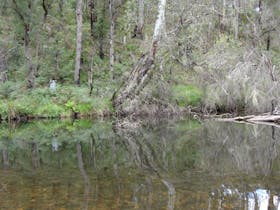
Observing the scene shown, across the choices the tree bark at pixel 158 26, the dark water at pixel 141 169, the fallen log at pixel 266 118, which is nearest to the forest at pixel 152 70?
the tree bark at pixel 158 26

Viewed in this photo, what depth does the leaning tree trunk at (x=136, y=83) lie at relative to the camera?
61.4ft

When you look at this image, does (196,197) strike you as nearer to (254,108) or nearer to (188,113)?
(254,108)

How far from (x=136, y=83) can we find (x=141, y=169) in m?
11.4

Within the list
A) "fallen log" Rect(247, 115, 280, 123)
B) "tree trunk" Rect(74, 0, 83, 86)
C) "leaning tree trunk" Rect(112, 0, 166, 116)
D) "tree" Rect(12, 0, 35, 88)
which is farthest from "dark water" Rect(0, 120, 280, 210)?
"tree trunk" Rect(74, 0, 83, 86)

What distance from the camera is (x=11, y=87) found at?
2014 cm

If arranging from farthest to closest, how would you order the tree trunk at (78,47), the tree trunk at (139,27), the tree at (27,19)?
the tree trunk at (139,27) < the tree trunk at (78,47) < the tree at (27,19)

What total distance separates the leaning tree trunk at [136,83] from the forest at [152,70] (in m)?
0.05

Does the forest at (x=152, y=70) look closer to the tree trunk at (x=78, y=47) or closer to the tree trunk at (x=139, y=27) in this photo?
the tree trunk at (x=78, y=47)

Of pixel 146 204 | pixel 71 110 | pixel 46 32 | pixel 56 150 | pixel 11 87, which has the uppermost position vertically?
pixel 46 32

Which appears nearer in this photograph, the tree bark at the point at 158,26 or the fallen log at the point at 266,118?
the fallen log at the point at 266,118

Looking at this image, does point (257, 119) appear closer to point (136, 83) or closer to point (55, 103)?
point (136, 83)

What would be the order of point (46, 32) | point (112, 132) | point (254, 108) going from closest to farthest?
point (112, 132) < point (254, 108) < point (46, 32)

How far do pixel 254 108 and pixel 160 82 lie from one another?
15.6 feet

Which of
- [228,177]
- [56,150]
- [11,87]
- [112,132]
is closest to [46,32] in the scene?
[11,87]
